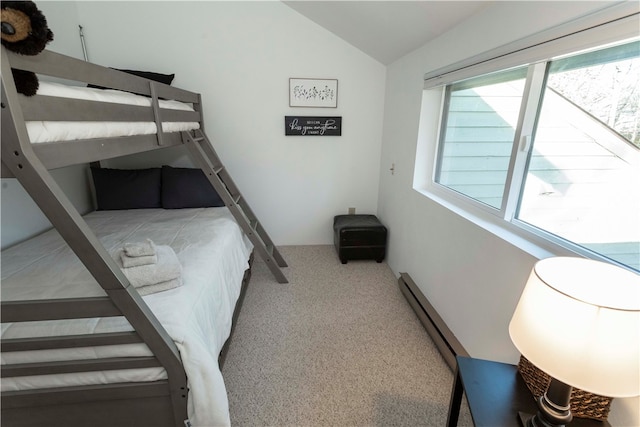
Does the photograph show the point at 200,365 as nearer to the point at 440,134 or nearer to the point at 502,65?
the point at 502,65

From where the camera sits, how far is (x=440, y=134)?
7.38 feet

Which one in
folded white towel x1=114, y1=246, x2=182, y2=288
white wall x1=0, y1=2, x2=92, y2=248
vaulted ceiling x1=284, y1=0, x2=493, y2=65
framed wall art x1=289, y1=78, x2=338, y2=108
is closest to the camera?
folded white towel x1=114, y1=246, x2=182, y2=288

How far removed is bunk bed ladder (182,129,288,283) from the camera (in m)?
2.24

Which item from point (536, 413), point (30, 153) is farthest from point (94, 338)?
point (536, 413)

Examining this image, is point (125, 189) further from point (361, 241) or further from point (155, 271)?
point (361, 241)

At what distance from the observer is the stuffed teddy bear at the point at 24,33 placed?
0.72 metres

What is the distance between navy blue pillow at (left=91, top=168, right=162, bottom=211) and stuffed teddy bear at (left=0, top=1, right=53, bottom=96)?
2074mm

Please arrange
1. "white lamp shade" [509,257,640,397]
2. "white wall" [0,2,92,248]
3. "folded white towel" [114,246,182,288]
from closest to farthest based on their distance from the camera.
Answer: "white lamp shade" [509,257,640,397] < "folded white towel" [114,246,182,288] < "white wall" [0,2,92,248]

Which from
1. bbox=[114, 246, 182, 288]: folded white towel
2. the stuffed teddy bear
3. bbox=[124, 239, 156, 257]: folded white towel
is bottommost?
bbox=[114, 246, 182, 288]: folded white towel

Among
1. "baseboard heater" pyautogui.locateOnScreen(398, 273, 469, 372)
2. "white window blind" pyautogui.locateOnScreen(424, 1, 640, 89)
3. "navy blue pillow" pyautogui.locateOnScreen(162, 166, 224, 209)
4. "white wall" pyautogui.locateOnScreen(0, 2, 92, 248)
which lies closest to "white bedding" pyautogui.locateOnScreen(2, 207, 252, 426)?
"white wall" pyautogui.locateOnScreen(0, 2, 92, 248)

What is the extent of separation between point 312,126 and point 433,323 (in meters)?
2.19

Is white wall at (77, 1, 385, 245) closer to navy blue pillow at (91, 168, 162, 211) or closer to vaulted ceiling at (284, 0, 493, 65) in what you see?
vaulted ceiling at (284, 0, 493, 65)

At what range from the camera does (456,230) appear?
1749mm

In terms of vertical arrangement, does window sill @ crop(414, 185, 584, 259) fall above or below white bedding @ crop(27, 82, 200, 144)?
below
